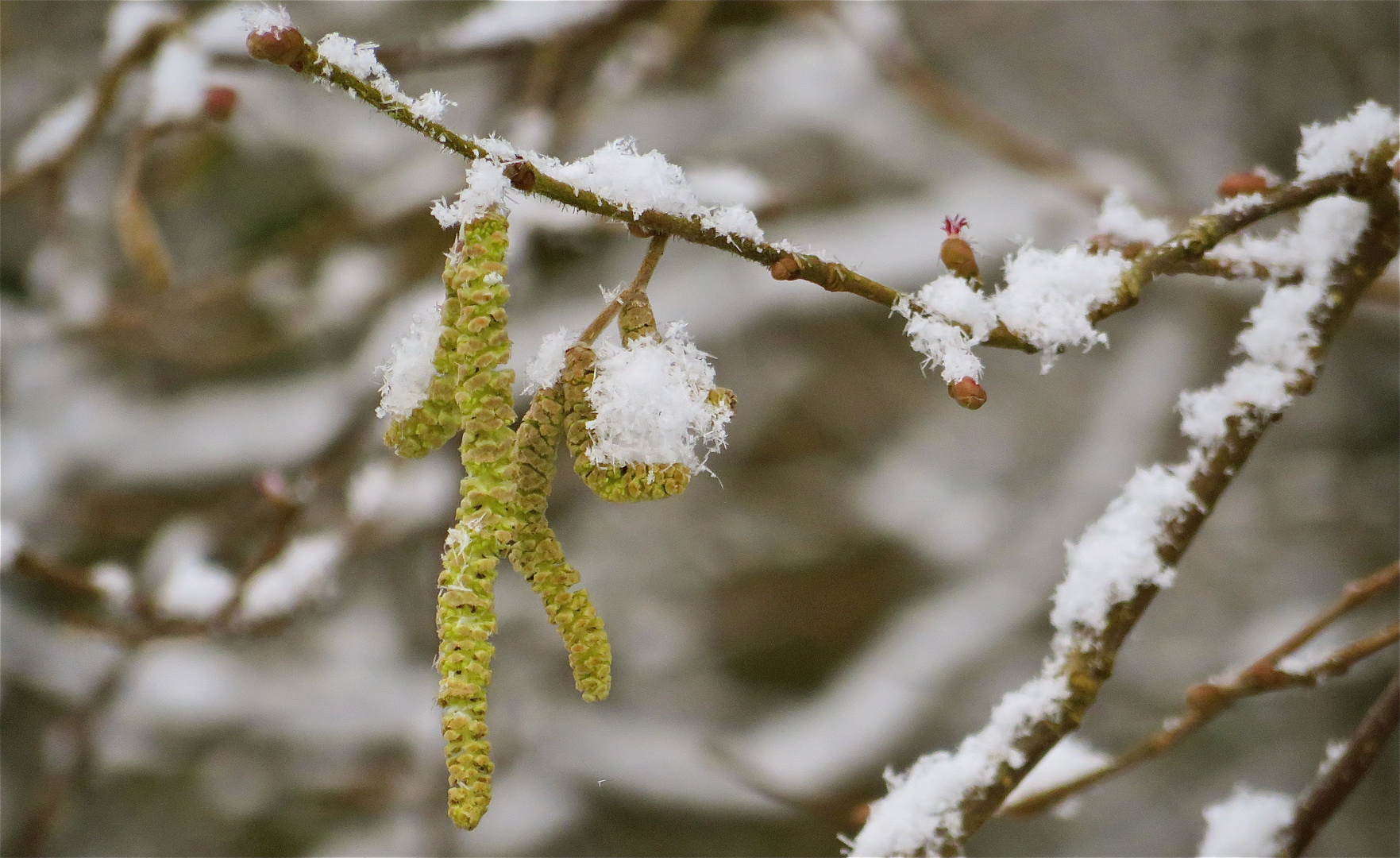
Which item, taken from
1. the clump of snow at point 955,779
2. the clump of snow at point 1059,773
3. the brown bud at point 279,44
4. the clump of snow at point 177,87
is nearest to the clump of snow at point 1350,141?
the clump of snow at point 955,779

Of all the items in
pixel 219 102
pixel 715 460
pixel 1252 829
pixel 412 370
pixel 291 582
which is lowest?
pixel 1252 829

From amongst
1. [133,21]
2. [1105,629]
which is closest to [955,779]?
[1105,629]

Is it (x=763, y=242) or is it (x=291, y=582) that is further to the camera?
(x=291, y=582)

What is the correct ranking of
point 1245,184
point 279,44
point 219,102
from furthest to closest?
1. point 219,102
2. point 1245,184
3. point 279,44

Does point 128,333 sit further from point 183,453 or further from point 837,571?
point 837,571

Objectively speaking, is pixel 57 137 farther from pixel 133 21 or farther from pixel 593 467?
pixel 593 467

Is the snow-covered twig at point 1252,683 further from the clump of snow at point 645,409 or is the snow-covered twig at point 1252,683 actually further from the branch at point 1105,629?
the clump of snow at point 645,409

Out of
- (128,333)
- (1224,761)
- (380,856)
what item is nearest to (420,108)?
(128,333)
